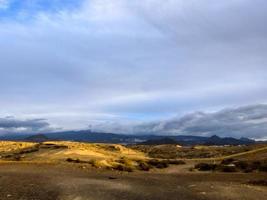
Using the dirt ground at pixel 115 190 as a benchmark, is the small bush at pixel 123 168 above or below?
above

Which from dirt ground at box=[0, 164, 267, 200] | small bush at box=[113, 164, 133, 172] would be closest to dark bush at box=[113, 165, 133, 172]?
small bush at box=[113, 164, 133, 172]

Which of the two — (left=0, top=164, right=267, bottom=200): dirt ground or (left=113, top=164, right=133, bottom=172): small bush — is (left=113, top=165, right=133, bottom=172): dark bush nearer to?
(left=113, top=164, right=133, bottom=172): small bush

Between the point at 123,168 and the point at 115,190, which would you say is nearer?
the point at 115,190

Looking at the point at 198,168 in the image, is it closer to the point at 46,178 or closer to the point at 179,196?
the point at 46,178

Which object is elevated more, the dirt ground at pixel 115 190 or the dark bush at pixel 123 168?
the dark bush at pixel 123 168

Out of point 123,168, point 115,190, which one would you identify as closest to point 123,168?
point 123,168

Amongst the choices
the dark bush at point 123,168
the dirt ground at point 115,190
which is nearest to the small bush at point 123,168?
the dark bush at point 123,168

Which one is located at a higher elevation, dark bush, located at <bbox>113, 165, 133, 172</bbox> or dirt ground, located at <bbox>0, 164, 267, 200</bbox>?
dark bush, located at <bbox>113, 165, 133, 172</bbox>

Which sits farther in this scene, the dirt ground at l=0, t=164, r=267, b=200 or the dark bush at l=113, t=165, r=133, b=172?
the dark bush at l=113, t=165, r=133, b=172

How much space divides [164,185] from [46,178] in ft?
24.6

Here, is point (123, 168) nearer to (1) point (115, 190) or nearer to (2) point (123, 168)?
(2) point (123, 168)

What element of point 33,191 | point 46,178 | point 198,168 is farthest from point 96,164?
point 33,191

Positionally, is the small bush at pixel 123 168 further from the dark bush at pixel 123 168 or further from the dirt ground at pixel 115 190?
the dirt ground at pixel 115 190

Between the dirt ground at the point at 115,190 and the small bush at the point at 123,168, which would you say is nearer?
Result: the dirt ground at the point at 115,190
